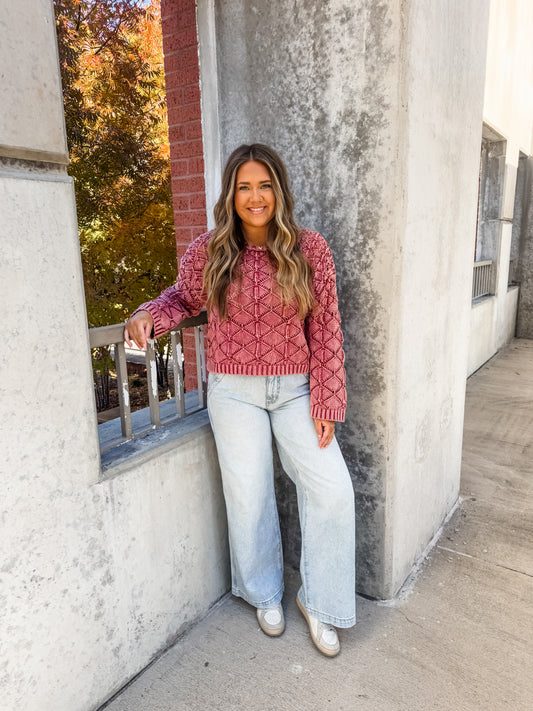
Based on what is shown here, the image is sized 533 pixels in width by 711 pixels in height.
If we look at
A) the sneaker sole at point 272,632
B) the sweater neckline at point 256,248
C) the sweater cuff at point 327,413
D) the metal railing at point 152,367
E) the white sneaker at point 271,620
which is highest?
the sweater neckline at point 256,248

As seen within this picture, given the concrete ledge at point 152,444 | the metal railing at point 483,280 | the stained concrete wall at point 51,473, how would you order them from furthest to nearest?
the metal railing at point 483,280
the concrete ledge at point 152,444
the stained concrete wall at point 51,473

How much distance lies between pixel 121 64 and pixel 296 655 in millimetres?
5144

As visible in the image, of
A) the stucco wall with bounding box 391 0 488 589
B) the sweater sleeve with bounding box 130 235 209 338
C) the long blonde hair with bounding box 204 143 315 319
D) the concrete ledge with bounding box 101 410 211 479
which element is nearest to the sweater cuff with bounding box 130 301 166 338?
the sweater sleeve with bounding box 130 235 209 338

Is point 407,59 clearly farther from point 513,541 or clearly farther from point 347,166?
point 513,541

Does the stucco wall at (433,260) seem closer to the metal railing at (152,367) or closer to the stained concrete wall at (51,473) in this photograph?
the metal railing at (152,367)

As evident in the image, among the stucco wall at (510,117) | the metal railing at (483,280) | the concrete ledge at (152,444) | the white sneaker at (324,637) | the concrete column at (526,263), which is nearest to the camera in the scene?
the concrete ledge at (152,444)

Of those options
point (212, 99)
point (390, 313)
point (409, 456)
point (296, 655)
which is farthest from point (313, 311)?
point (296, 655)

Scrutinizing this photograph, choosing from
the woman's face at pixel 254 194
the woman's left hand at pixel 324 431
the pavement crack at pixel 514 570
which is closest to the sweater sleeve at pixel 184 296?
the woman's face at pixel 254 194

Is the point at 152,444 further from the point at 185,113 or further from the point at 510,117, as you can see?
the point at 510,117

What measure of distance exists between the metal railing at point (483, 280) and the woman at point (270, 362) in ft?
19.0

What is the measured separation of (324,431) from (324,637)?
874 millimetres

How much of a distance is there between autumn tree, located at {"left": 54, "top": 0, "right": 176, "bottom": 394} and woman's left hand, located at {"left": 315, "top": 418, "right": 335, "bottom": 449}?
306 cm

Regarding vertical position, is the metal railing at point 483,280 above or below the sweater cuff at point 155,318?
below

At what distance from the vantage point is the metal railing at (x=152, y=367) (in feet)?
6.65
